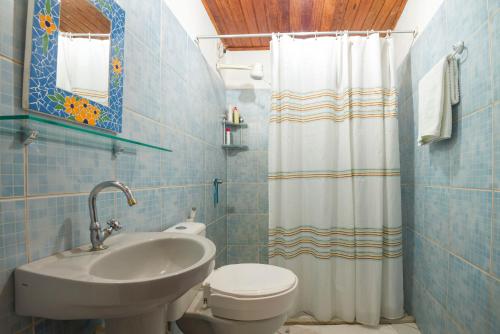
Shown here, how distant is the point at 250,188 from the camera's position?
8.12 feet

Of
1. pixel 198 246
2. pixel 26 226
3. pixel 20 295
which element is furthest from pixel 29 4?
pixel 198 246

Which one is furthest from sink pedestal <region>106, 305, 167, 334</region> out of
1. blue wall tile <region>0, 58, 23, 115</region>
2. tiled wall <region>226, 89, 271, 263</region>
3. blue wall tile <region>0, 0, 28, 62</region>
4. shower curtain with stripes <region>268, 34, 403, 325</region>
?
tiled wall <region>226, 89, 271, 263</region>

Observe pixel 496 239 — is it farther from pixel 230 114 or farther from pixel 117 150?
pixel 230 114

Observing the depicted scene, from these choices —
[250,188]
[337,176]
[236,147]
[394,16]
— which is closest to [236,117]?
[236,147]

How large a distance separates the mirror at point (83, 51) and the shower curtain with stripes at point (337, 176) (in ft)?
3.74

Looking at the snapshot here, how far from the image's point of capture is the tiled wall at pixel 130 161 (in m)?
0.58

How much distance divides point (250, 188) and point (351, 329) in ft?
4.43

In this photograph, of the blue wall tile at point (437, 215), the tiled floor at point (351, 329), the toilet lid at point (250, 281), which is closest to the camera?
the toilet lid at point (250, 281)

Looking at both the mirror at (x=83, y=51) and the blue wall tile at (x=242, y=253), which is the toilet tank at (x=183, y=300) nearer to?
the mirror at (x=83, y=51)

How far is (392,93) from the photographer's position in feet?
5.57

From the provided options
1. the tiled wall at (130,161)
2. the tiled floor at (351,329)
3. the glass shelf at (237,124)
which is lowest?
the tiled floor at (351,329)

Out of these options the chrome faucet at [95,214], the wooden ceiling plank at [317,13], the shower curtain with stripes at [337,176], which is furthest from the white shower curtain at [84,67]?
the wooden ceiling plank at [317,13]

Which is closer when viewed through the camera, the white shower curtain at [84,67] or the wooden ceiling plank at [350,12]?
the white shower curtain at [84,67]

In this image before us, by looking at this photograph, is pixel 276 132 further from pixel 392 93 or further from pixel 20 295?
pixel 20 295
